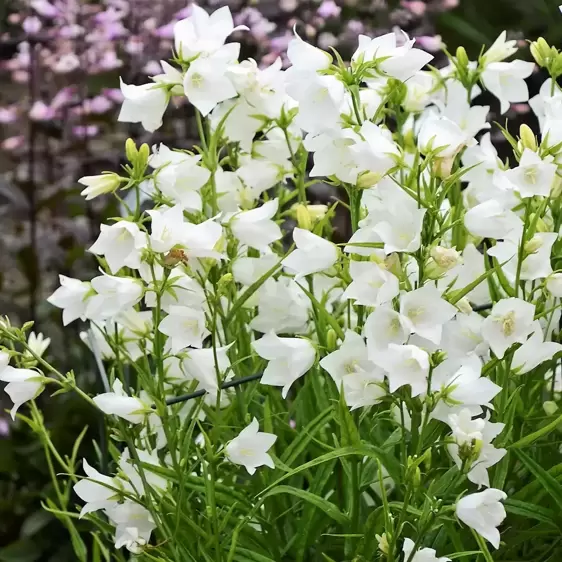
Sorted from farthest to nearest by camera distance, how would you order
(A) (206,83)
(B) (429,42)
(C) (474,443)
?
(B) (429,42) → (A) (206,83) → (C) (474,443)

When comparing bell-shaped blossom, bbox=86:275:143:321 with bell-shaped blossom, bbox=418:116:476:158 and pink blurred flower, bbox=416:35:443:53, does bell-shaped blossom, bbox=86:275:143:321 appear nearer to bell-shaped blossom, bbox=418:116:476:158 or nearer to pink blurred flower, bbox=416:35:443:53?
bell-shaped blossom, bbox=418:116:476:158

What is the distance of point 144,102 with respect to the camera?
44 cm

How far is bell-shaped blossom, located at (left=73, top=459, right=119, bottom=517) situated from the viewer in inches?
16.3

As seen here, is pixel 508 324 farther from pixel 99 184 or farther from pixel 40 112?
pixel 40 112

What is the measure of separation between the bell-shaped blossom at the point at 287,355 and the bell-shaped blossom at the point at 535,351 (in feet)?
0.36

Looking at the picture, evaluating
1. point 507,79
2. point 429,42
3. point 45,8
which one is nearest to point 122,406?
point 507,79

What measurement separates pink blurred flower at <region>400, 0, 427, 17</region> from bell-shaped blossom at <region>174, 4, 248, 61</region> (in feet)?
2.58

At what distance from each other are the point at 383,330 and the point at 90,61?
1.00 meters

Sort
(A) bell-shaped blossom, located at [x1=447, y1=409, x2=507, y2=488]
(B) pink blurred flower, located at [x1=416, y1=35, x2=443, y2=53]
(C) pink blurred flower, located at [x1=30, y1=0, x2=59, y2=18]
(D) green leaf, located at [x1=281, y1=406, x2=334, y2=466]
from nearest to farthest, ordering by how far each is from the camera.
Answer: (A) bell-shaped blossom, located at [x1=447, y1=409, x2=507, y2=488] < (D) green leaf, located at [x1=281, y1=406, x2=334, y2=466] < (B) pink blurred flower, located at [x1=416, y1=35, x2=443, y2=53] < (C) pink blurred flower, located at [x1=30, y1=0, x2=59, y2=18]

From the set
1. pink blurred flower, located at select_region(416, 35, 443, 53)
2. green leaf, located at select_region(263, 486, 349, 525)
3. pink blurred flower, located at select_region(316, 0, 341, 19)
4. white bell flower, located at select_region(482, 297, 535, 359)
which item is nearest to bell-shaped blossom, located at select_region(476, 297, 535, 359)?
white bell flower, located at select_region(482, 297, 535, 359)

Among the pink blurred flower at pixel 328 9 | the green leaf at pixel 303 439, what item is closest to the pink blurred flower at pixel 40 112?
the pink blurred flower at pixel 328 9

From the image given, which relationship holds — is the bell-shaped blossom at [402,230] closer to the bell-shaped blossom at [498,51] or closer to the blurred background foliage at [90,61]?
the bell-shaped blossom at [498,51]

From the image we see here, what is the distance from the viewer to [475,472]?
1.18 feet

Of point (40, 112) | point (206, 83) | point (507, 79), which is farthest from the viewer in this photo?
point (40, 112)
